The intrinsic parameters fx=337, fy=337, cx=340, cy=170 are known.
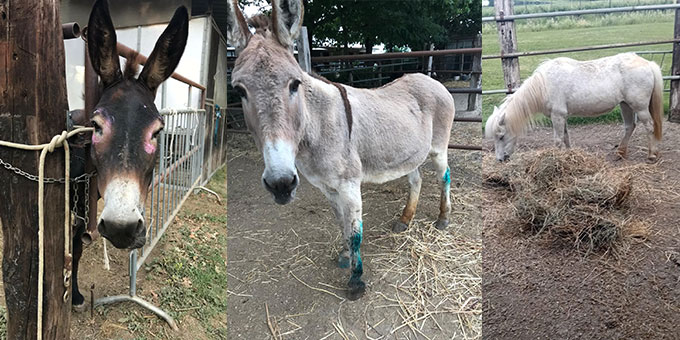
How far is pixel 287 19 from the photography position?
0.92 metres

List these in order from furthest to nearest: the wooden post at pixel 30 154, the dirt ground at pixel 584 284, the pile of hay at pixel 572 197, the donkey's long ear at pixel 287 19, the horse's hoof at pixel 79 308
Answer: the horse's hoof at pixel 79 308
the pile of hay at pixel 572 197
the dirt ground at pixel 584 284
the donkey's long ear at pixel 287 19
the wooden post at pixel 30 154

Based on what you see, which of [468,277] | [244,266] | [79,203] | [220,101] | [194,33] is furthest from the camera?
[220,101]

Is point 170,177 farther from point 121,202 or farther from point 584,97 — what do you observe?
point 584,97

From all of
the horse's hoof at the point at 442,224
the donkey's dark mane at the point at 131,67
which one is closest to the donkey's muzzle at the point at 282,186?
the donkey's dark mane at the point at 131,67

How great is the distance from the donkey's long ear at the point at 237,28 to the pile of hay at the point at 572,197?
50.5 inches

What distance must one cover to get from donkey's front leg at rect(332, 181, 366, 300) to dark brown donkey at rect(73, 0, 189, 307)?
2.21 ft

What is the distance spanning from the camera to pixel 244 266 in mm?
1386

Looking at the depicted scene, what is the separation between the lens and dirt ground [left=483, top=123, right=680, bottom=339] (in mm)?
1099

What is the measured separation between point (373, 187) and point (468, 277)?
0.86 metres

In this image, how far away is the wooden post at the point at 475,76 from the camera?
1476 mm

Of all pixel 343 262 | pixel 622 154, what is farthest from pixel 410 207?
Result: pixel 622 154

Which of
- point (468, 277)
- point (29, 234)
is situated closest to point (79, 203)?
point (29, 234)

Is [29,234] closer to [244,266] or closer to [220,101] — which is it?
[244,266]

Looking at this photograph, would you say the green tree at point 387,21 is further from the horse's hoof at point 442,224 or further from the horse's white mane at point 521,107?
the horse's hoof at point 442,224
